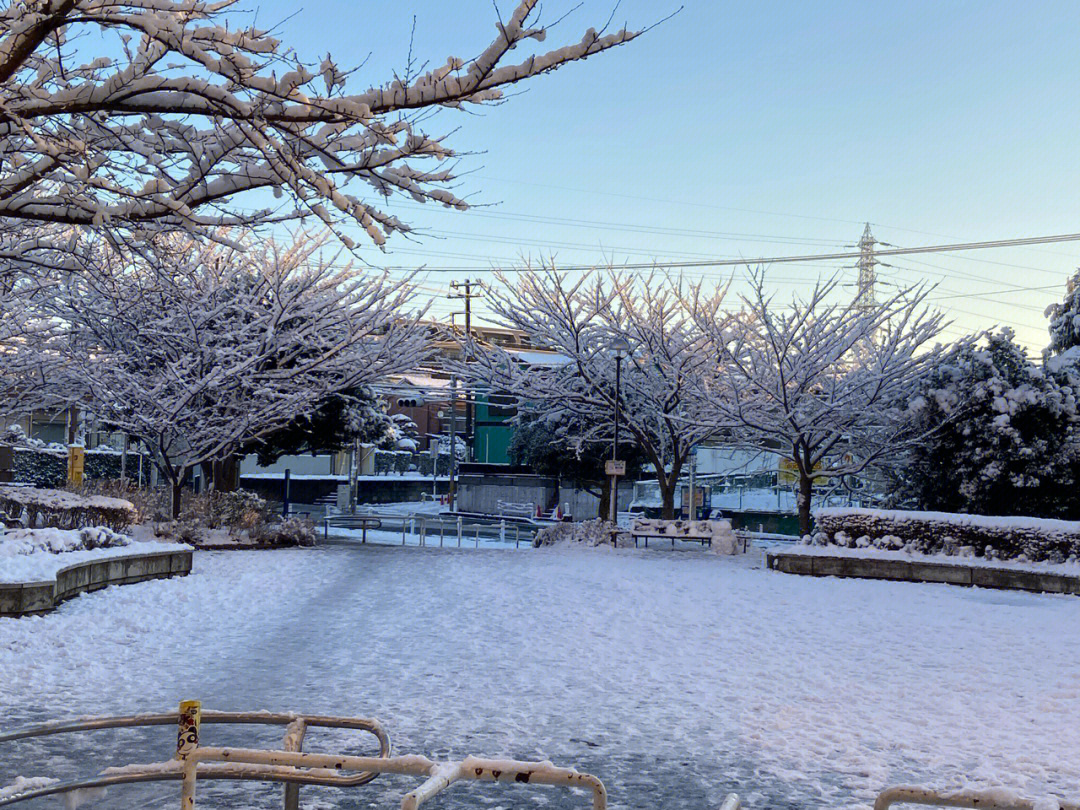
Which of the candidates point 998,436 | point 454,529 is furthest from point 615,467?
point 454,529

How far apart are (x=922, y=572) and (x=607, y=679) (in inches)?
486

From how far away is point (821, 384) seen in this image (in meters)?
30.0

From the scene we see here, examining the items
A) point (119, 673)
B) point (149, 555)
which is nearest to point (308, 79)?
point (119, 673)

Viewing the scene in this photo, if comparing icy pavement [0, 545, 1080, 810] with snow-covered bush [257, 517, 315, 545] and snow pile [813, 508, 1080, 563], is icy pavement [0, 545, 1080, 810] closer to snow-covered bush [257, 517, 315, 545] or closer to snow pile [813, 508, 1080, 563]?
snow pile [813, 508, 1080, 563]

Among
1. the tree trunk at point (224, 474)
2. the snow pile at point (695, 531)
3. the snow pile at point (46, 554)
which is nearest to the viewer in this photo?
the snow pile at point (46, 554)

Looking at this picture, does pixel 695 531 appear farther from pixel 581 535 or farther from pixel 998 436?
pixel 998 436

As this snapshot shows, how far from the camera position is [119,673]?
34.0 feet

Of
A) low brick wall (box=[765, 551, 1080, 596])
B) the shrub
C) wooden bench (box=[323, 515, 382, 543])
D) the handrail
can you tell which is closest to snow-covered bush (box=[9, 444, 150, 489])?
wooden bench (box=[323, 515, 382, 543])

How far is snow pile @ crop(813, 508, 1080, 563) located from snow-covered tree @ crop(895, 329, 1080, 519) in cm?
382

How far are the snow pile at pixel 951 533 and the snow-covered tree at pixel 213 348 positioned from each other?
1284cm

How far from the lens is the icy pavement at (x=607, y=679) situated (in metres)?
7.34

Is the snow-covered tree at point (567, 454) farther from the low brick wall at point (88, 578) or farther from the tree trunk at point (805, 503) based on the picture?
the low brick wall at point (88, 578)

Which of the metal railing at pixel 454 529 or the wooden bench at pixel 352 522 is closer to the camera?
the wooden bench at pixel 352 522

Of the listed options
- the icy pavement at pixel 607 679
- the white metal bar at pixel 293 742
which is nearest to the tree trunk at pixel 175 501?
the icy pavement at pixel 607 679
